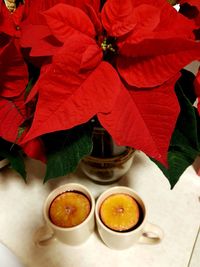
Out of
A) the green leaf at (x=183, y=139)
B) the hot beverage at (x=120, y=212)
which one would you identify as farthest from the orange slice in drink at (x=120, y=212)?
the green leaf at (x=183, y=139)

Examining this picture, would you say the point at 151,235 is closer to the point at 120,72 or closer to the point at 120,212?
the point at 120,212

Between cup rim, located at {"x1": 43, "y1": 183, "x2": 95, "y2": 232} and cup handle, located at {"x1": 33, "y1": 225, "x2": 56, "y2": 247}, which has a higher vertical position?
cup rim, located at {"x1": 43, "y1": 183, "x2": 95, "y2": 232}

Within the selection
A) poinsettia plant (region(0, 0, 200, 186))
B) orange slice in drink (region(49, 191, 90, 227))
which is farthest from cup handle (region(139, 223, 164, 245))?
poinsettia plant (region(0, 0, 200, 186))

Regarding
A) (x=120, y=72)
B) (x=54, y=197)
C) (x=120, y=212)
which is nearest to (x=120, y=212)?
(x=120, y=212)

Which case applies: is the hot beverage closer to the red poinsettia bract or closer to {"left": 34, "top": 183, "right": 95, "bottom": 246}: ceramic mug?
{"left": 34, "top": 183, "right": 95, "bottom": 246}: ceramic mug

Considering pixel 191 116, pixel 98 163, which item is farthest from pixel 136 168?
pixel 191 116
